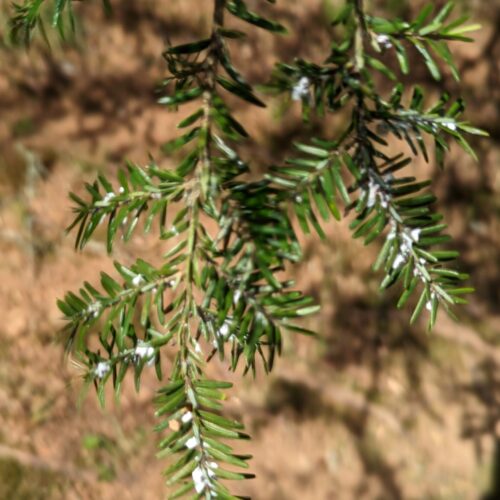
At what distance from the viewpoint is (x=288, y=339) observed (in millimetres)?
2518

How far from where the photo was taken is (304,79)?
762 millimetres

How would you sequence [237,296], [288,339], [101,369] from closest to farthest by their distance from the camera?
[237,296] → [101,369] → [288,339]

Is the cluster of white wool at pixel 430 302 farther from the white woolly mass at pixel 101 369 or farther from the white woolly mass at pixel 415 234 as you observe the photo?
the white woolly mass at pixel 101 369

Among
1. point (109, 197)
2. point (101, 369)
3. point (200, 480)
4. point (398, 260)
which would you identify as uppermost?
point (109, 197)

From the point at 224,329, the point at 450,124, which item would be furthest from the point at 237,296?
the point at 450,124

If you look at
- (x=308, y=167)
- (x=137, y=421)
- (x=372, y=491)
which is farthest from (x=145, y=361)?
(x=372, y=491)

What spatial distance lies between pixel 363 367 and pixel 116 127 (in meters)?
1.39

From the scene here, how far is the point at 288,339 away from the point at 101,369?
174 centimetres

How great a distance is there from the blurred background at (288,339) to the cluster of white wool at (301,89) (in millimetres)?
1457

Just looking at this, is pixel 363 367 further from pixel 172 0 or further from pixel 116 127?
pixel 172 0

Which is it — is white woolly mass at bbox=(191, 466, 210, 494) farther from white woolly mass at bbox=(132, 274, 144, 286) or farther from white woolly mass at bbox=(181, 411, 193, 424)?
white woolly mass at bbox=(132, 274, 144, 286)

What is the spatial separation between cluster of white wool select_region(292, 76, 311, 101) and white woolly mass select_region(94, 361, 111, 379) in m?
0.42

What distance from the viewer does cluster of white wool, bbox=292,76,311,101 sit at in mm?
754

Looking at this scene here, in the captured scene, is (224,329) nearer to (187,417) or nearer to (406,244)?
(187,417)
